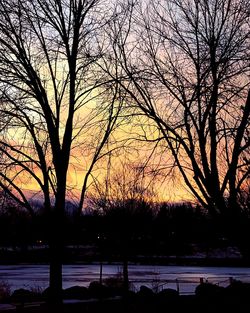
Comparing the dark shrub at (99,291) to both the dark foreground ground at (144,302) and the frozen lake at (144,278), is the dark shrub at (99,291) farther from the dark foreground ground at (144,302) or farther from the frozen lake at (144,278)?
the frozen lake at (144,278)

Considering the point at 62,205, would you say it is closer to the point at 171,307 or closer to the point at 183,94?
the point at 183,94

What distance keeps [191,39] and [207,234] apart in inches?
2888

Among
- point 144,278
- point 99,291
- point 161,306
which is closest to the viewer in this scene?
point 161,306

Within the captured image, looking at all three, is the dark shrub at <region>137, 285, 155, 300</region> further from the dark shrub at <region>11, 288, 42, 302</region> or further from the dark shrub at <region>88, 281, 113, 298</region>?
the dark shrub at <region>11, 288, 42, 302</region>

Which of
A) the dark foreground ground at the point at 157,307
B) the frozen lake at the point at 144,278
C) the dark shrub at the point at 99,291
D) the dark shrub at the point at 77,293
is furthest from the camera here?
the frozen lake at the point at 144,278

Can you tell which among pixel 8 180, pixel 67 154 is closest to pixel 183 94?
pixel 67 154

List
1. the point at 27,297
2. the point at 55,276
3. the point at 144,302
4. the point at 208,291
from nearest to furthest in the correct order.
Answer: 1. the point at 55,276
2. the point at 144,302
3. the point at 208,291
4. the point at 27,297

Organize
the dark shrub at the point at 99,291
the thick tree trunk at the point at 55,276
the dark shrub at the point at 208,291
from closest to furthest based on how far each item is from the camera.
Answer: the thick tree trunk at the point at 55,276 → the dark shrub at the point at 208,291 → the dark shrub at the point at 99,291

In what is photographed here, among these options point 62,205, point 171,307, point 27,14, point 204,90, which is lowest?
point 171,307

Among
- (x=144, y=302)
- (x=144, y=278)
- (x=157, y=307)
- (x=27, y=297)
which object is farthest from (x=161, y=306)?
(x=144, y=278)

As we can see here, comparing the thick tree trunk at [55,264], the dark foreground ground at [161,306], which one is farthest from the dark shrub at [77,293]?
the thick tree trunk at [55,264]

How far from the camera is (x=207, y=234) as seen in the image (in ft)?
272

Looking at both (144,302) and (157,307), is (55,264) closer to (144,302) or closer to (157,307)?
(157,307)

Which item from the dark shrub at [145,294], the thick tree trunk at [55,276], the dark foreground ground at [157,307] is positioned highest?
the thick tree trunk at [55,276]
